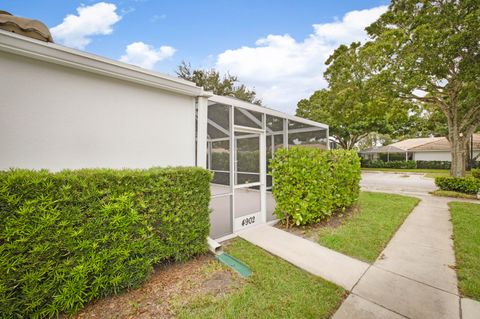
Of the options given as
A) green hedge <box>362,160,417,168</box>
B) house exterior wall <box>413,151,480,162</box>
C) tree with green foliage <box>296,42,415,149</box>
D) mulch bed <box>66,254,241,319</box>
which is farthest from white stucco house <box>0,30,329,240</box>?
house exterior wall <box>413,151,480,162</box>

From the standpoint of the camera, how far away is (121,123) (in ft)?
11.5

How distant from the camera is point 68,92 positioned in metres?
3.01

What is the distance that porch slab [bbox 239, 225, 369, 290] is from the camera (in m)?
3.12

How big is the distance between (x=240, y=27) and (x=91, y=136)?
786 cm

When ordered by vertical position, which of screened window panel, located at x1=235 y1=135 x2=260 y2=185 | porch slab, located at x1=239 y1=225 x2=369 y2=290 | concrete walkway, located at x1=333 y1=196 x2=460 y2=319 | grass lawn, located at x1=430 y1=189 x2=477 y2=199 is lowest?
concrete walkway, located at x1=333 y1=196 x2=460 y2=319

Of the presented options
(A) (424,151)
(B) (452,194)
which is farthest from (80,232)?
(A) (424,151)

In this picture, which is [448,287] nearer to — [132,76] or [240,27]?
[132,76]

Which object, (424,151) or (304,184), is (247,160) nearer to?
(304,184)

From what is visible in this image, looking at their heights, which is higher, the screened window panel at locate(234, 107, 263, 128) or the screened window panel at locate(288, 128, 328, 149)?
the screened window panel at locate(234, 107, 263, 128)

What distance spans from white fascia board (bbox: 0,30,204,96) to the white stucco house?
0.04 feet

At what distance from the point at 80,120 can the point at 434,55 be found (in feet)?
37.9

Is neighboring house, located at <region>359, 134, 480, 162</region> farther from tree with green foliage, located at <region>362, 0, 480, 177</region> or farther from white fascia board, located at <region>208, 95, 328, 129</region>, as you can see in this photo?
white fascia board, located at <region>208, 95, 328, 129</region>

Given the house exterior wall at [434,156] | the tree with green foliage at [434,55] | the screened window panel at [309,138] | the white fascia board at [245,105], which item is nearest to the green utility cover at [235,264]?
the white fascia board at [245,105]

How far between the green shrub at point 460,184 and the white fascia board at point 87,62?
11.6 meters
